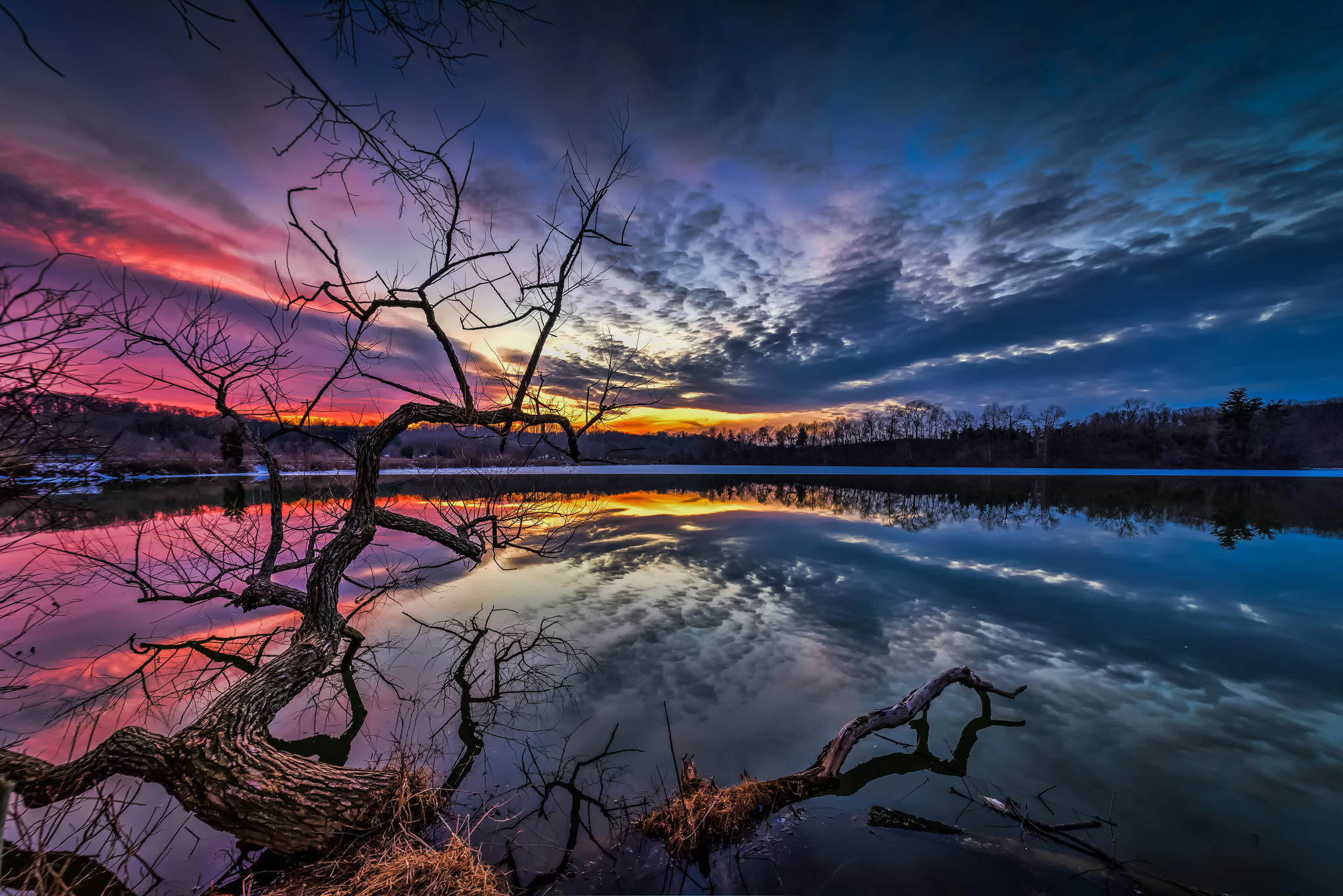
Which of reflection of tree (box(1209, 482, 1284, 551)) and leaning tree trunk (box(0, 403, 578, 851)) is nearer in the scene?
leaning tree trunk (box(0, 403, 578, 851))

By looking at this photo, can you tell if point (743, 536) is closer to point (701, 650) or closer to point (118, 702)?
point (701, 650)

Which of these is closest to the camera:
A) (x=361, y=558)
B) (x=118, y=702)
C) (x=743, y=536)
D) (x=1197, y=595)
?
(x=118, y=702)

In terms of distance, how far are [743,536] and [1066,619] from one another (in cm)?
1143

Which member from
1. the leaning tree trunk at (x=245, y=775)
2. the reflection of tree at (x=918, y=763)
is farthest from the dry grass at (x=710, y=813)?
the leaning tree trunk at (x=245, y=775)

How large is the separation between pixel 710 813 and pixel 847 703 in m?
3.38

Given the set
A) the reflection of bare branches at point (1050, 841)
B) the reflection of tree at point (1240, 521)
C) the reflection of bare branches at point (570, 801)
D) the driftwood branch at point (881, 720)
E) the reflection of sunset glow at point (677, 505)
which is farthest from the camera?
the reflection of sunset glow at point (677, 505)

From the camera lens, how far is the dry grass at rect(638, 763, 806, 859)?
167 inches

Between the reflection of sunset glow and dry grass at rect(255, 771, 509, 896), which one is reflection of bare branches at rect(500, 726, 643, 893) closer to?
dry grass at rect(255, 771, 509, 896)

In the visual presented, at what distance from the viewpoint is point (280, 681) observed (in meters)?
4.57

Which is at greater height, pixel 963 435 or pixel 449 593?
pixel 963 435

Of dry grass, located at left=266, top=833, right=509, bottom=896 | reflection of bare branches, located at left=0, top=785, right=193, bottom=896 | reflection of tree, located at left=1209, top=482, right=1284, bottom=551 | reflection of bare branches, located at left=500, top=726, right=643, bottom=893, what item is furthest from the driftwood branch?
reflection of tree, located at left=1209, top=482, right=1284, bottom=551

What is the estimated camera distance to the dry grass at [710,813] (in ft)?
13.9

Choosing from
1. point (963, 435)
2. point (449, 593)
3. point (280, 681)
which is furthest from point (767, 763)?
point (963, 435)

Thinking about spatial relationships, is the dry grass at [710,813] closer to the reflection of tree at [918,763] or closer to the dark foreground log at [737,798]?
the dark foreground log at [737,798]
